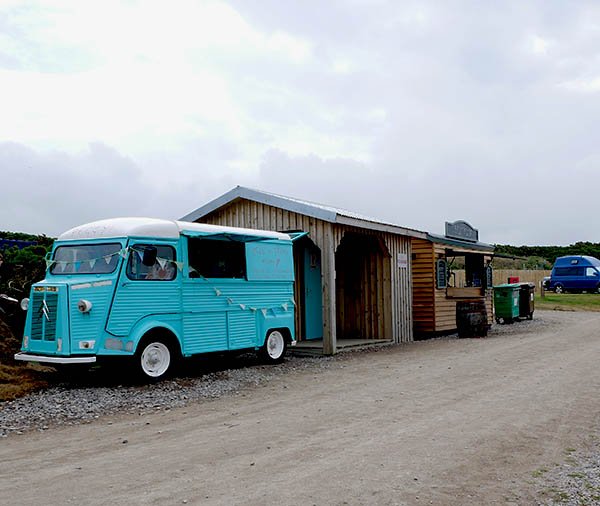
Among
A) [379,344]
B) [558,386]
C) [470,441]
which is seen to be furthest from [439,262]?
[470,441]

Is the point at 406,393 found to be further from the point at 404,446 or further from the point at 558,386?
the point at 404,446

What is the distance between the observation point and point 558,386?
9.66 metres

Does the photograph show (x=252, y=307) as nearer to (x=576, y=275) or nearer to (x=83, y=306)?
(x=83, y=306)

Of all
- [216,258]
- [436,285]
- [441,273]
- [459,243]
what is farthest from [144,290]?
[459,243]

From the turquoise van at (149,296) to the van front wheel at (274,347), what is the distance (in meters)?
0.04

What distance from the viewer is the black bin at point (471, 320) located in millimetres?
18312

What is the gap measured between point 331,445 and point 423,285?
12.8m

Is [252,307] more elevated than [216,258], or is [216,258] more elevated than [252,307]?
[216,258]

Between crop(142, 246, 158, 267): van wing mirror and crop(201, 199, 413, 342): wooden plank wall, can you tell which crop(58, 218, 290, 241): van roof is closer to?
crop(142, 246, 158, 267): van wing mirror

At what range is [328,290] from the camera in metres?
14.2

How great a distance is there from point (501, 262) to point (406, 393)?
5901 centimetres

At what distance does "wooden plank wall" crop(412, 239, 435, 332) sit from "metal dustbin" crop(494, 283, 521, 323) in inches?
203

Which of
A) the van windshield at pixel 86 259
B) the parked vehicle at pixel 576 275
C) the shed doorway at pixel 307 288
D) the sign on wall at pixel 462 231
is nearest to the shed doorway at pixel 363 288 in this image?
the shed doorway at pixel 307 288

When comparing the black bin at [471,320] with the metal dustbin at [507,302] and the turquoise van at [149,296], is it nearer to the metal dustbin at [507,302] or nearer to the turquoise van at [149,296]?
the metal dustbin at [507,302]
